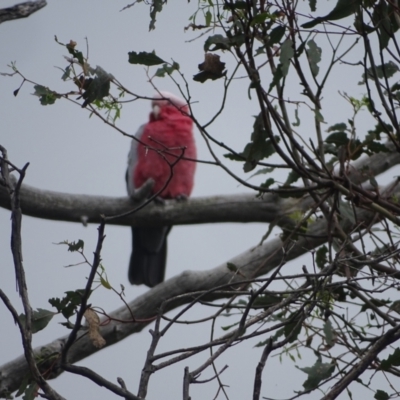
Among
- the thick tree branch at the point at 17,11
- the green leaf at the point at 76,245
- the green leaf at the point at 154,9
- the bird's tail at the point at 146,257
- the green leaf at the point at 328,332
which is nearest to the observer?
the green leaf at the point at 76,245

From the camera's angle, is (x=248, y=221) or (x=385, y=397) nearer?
(x=385, y=397)

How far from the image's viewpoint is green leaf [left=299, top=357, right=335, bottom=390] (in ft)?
4.60

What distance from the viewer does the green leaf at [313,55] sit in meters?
1.29

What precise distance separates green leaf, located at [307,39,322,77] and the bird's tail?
303cm

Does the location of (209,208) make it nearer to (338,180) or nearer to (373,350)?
(338,180)

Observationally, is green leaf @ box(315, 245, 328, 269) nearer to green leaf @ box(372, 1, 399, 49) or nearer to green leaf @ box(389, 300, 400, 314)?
green leaf @ box(389, 300, 400, 314)

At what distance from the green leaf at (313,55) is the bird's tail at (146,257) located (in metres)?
3.03

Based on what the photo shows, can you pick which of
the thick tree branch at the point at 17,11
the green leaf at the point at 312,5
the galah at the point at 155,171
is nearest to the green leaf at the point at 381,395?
the green leaf at the point at 312,5

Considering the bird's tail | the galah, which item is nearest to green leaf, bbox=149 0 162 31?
the galah

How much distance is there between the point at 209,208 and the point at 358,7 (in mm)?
1958

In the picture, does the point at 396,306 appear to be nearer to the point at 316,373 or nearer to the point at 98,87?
the point at 316,373

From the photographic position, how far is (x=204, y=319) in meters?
1.13

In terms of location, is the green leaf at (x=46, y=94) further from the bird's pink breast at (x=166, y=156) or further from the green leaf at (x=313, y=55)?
the bird's pink breast at (x=166, y=156)

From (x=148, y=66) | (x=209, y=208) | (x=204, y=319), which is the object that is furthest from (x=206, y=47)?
(x=209, y=208)
